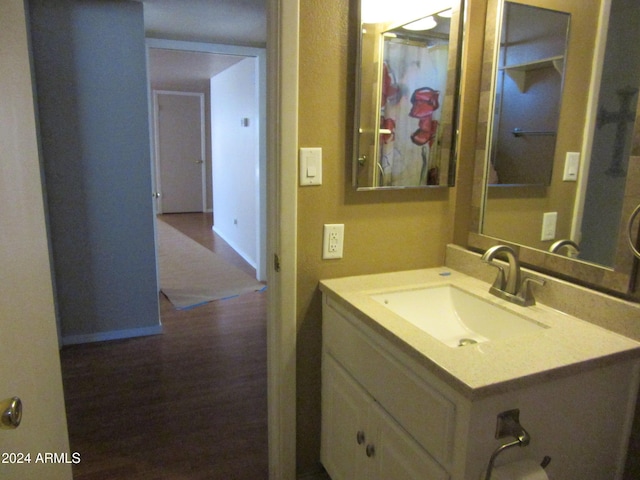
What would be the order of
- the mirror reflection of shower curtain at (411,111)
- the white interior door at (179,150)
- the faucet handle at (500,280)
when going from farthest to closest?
the white interior door at (179,150), the mirror reflection of shower curtain at (411,111), the faucet handle at (500,280)

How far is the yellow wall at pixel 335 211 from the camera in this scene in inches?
60.7

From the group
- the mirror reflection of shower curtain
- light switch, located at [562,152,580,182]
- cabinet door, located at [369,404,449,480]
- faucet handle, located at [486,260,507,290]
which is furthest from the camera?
the mirror reflection of shower curtain

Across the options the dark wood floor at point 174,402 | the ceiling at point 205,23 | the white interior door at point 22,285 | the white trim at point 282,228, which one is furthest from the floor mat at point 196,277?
the white interior door at point 22,285

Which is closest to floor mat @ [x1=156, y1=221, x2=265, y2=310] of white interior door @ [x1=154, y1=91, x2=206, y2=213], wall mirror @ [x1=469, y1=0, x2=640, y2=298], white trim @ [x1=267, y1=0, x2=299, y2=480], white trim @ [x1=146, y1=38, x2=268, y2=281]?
white trim @ [x1=146, y1=38, x2=268, y2=281]

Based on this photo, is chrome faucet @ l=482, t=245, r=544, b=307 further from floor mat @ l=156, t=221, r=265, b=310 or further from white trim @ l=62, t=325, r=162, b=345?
floor mat @ l=156, t=221, r=265, b=310

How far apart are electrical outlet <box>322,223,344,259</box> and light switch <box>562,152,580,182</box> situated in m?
0.74

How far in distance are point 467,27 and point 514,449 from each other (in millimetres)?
1390

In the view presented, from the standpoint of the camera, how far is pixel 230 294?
4180 mm

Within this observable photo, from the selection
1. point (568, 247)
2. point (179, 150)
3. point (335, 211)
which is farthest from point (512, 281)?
point (179, 150)

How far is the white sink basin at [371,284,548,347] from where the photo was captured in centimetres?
148

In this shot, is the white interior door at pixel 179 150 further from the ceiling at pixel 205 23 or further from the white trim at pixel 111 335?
the white trim at pixel 111 335

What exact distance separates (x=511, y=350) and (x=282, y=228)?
2.66 ft

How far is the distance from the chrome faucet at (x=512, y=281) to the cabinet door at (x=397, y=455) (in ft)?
1.78

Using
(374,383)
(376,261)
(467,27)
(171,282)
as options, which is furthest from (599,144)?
(171,282)
